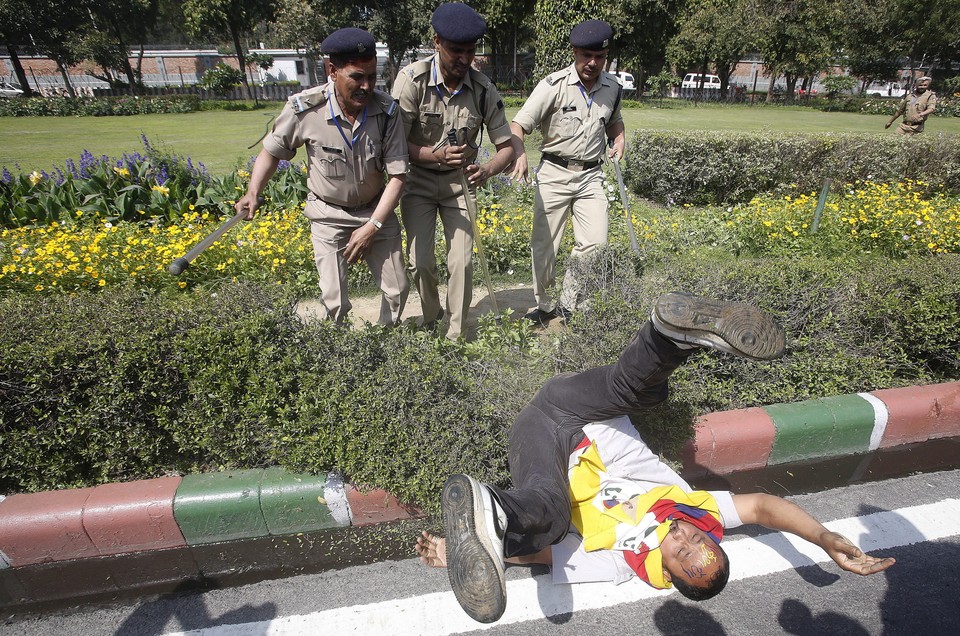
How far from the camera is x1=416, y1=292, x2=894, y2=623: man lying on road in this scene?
1.82m

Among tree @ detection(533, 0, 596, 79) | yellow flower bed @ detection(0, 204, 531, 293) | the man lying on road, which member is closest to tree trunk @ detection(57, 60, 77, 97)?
tree @ detection(533, 0, 596, 79)

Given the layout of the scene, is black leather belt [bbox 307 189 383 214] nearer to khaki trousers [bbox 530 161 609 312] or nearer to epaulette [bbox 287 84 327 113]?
epaulette [bbox 287 84 327 113]

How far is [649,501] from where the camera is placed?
2.26m

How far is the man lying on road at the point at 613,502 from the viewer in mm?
1818

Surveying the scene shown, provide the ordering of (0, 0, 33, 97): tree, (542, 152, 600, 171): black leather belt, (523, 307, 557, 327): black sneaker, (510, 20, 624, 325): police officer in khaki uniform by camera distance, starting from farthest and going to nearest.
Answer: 1. (0, 0, 33, 97): tree
2. (523, 307, 557, 327): black sneaker
3. (542, 152, 600, 171): black leather belt
4. (510, 20, 624, 325): police officer in khaki uniform

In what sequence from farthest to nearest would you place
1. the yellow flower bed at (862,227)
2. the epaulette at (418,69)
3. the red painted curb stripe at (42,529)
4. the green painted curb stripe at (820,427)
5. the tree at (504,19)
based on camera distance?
the tree at (504,19)
the yellow flower bed at (862,227)
the epaulette at (418,69)
the green painted curb stripe at (820,427)
the red painted curb stripe at (42,529)

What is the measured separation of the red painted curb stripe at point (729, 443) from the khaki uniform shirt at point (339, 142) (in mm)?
2211

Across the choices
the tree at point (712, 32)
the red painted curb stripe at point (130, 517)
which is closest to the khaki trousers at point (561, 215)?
the red painted curb stripe at point (130, 517)

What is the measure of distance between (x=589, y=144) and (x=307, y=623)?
3595 millimetres

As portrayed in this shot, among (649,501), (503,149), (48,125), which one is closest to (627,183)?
(503,149)

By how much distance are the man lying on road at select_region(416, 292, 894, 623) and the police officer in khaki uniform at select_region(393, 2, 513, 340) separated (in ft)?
5.21

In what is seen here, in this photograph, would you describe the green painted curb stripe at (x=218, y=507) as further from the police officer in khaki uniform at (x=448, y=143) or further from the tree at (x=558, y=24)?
the tree at (x=558, y=24)

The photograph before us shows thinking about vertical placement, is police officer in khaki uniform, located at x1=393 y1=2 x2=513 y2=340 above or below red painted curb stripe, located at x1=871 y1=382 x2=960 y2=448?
above

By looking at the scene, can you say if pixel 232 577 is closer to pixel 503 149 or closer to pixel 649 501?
pixel 649 501
